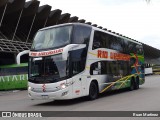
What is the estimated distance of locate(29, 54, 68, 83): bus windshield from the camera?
1406 cm

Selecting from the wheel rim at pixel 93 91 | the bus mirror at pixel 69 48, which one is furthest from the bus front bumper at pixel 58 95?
the wheel rim at pixel 93 91

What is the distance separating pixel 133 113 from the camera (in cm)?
1093

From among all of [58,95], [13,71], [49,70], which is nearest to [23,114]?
[58,95]

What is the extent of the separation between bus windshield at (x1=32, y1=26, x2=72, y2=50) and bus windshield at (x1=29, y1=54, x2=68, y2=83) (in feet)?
2.16

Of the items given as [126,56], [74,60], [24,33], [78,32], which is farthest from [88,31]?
[24,33]

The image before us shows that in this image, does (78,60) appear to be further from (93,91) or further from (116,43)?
(116,43)

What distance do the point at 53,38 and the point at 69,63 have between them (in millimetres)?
1561

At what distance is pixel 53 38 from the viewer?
49.2ft

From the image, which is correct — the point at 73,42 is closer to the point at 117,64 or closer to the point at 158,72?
the point at 117,64

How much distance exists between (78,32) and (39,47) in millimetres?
1896

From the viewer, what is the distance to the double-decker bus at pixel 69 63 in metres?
14.0

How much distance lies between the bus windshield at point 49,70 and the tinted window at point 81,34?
1171 mm

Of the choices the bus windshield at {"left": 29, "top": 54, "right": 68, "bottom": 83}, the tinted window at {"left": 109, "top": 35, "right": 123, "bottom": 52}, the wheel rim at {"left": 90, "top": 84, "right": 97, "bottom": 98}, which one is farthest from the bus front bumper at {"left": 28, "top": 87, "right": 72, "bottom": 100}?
the tinted window at {"left": 109, "top": 35, "right": 123, "bottom": 52}

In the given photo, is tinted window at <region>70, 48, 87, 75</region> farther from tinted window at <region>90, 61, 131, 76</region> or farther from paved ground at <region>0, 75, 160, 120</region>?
paved ground at <region>0, 75, 160, 120</region>
